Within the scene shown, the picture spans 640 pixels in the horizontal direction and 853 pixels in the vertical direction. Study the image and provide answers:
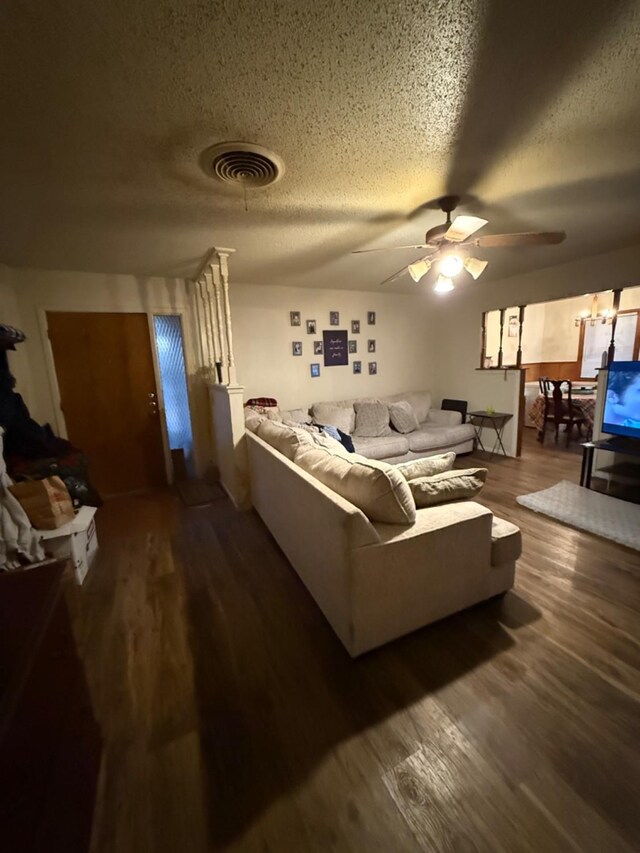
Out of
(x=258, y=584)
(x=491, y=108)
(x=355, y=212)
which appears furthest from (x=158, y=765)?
(x=355, y=212)

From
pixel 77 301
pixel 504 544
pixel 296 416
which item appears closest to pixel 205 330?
pixel 77 301

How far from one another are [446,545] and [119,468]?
3580mm

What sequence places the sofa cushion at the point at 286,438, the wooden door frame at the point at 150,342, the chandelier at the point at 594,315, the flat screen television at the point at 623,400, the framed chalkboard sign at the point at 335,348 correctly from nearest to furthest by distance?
the sofa cushion at the point at 286,438 < the flat screen television at the point at 623,400 < the wooden door frame at the point at 150,342 < the framed chalkboard sign at the point at 335,348 < the chandelier at the point at 594,315

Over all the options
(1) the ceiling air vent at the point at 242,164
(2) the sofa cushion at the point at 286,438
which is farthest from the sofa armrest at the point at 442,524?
(1) the ceiling air vent at the point at 242,164

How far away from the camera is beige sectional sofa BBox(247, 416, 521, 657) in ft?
4.91

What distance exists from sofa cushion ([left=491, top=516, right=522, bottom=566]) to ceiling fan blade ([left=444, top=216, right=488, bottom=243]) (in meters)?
1.69

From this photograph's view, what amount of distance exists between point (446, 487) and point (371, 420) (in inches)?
104

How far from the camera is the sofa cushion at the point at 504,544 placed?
1834 millimetres

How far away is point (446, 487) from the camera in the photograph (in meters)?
1.84

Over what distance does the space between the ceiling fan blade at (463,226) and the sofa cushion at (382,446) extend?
2.31 metres

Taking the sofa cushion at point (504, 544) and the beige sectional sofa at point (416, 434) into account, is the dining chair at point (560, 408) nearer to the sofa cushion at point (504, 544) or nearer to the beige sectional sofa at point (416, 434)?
the beige sectional sofa at point (416, 434)

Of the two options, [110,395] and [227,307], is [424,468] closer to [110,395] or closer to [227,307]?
[227,307]

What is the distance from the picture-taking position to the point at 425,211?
236 cm

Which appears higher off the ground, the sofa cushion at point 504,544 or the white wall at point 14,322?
the white wall at point 14,322
